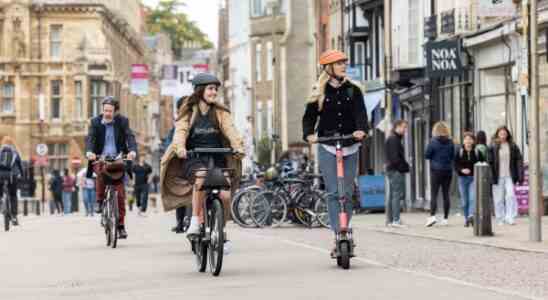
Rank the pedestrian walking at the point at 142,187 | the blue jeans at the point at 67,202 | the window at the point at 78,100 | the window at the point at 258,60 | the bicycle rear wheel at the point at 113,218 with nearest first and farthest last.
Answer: the bicycle rear wheel at the point at 113,218 → the pedestrian walking at the point at 142,187 → the blue jeans at the point at 67,202 → the window at the point at 258,60 → the window at the point at 78,100

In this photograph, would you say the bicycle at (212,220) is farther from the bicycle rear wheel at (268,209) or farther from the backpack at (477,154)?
the bicycle rear wheel at (268,209)

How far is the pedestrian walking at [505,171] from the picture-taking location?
2659 cm

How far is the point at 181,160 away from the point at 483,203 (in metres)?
7.52

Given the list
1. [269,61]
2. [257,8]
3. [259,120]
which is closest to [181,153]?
[269,61]

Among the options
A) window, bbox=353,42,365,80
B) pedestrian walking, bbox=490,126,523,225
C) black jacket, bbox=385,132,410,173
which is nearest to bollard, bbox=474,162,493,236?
pedestrian walking, bbox=490,126,523,225

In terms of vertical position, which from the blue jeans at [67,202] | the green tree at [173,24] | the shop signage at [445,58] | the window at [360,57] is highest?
the green tree at [173,24]

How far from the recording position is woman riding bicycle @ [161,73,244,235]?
47.2 feet

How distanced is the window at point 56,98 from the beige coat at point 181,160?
77325 millimetres

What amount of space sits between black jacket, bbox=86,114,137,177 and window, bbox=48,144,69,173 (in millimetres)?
71694

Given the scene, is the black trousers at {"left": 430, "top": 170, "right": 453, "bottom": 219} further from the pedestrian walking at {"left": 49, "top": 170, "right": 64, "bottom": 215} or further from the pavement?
the pedestrian walking at {"left": 49, "top": 170, "right": 64, "bottom": 215}

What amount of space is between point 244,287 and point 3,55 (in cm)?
7978

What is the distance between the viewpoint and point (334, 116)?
14797mm

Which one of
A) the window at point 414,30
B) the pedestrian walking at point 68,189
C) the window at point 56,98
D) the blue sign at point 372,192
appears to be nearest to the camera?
the blue sign at point 372,192

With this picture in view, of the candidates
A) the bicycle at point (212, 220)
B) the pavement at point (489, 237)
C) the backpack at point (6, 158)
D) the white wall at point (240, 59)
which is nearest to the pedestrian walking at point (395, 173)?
the pavement at point (489, 237)
